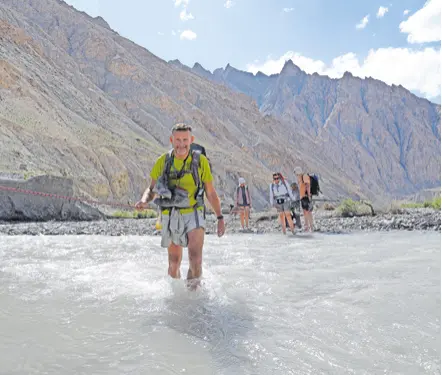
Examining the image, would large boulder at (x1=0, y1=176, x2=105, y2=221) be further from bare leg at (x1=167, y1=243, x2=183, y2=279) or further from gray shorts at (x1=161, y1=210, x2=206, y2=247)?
gray shorts at (x1=161, y1=210, x2=206, y2=247)

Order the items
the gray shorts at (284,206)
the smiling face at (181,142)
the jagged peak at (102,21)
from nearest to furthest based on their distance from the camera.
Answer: the smiling face at (181,142)
the gray shorts at (284,206)
the jagged peak at (102,21)

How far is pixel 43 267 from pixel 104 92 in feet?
150

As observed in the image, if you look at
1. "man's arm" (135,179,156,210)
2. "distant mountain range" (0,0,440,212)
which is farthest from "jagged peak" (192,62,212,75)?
"man's arm" (135,179,156,210)

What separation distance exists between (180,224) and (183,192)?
12.9 inches

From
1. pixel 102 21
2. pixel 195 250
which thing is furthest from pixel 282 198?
pixel 102 21

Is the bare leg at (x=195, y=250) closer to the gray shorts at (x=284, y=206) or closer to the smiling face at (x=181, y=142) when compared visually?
the smiling face at (x=181, y=142)

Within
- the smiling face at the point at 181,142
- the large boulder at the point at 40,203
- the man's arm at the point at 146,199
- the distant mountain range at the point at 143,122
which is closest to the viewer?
the smiling face at the point at 181,142

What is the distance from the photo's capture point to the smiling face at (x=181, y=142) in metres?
4.05

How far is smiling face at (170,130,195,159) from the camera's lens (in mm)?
4047

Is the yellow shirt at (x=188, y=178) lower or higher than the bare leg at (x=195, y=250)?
higher

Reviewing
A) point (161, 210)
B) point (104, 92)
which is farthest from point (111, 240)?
point (104, 92)

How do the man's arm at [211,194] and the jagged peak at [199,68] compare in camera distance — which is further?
the jagged peak at [199,68]

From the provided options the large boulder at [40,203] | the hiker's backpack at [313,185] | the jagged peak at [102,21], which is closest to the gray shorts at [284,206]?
the hiker's backpack at [313,185]

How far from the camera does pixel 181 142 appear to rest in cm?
406
